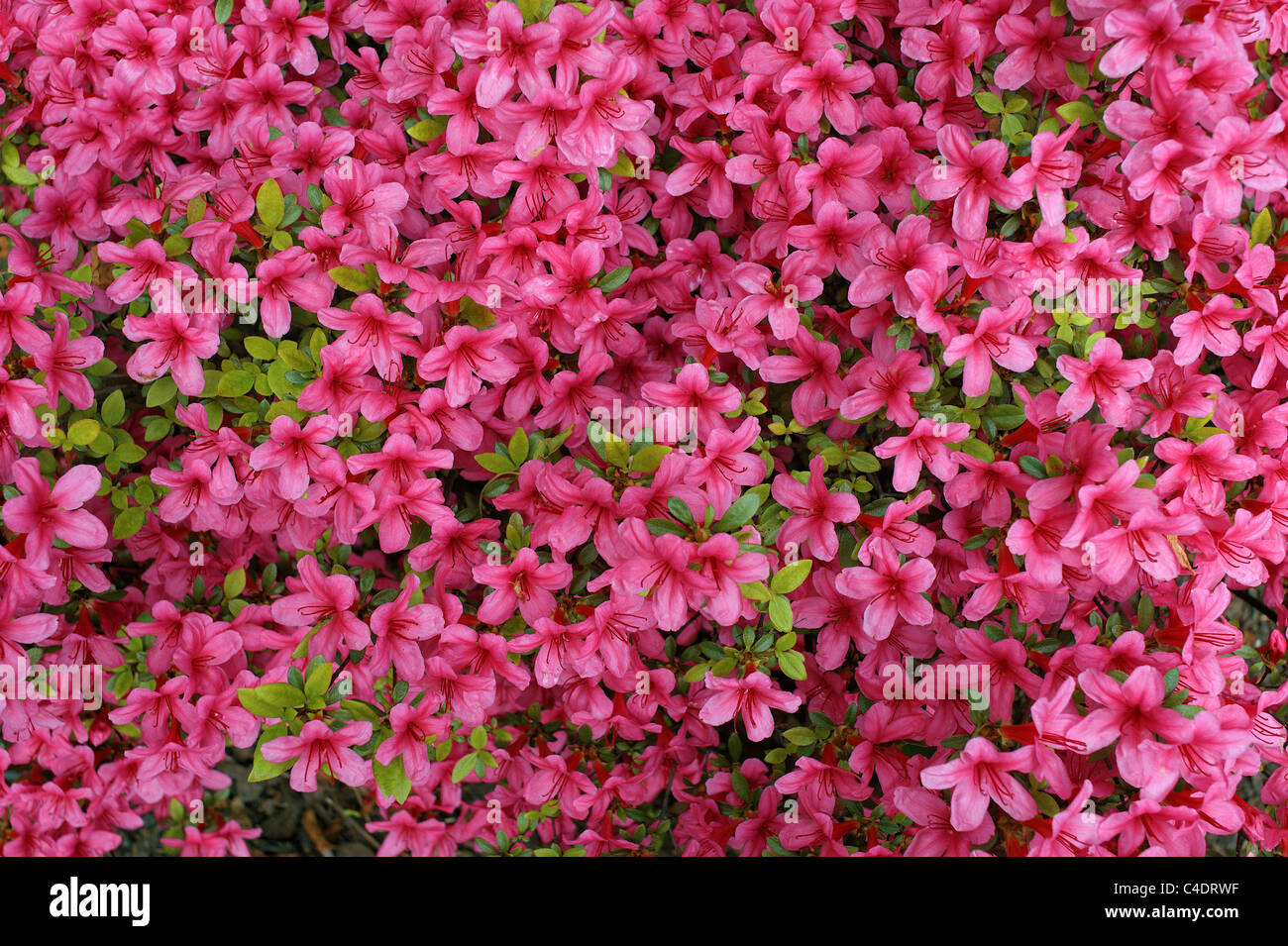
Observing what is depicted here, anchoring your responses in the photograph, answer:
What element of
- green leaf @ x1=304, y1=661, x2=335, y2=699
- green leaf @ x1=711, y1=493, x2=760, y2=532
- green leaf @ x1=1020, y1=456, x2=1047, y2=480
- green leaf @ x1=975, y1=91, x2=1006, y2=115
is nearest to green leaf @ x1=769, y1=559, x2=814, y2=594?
green leaf @ x1=711, y1=493, x2=760, y2=532

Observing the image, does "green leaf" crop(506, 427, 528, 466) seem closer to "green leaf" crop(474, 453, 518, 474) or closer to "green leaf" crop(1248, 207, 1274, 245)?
"green leaf" crop(474, 453, 518, 474)

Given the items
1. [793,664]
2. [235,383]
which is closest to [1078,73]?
[793,664]

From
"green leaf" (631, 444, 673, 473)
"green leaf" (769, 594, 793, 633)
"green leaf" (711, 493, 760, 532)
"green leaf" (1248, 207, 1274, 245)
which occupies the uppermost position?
"green leaf" (1248, 207, 1274, 245)

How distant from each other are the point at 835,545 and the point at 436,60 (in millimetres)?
1161

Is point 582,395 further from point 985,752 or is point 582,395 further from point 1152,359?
point 1152,359

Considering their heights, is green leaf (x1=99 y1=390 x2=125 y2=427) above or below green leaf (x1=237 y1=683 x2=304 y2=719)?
above

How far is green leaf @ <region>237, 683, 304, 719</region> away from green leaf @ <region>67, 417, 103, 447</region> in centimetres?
57

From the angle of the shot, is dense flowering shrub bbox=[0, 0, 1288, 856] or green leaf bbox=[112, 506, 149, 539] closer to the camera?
dense flowering shrub bbox=[0, 0, 1288, 856]

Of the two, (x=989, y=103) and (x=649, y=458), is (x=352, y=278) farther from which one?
(x=989, y=103)

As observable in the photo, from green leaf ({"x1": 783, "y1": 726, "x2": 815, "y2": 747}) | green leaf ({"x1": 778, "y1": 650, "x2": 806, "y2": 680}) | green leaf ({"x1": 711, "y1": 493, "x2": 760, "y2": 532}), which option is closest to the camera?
green leaf ({"x1": 711, "y1": 493, "x2": 760, "y2": 532})

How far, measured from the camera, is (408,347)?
165 centimetres

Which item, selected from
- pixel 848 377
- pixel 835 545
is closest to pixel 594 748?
pixel 835 545

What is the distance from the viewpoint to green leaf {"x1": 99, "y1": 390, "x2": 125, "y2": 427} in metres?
1.77

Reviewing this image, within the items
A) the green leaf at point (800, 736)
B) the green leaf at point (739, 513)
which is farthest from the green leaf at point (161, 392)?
the green leaf at point (800, 736)
